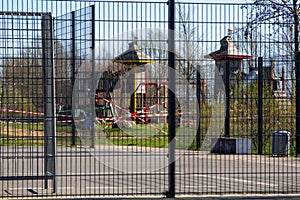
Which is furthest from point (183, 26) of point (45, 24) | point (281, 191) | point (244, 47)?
point (281, 191)

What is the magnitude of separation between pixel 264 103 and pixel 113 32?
12.0 ft

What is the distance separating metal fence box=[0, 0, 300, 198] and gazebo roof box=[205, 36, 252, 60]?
20 millimetres

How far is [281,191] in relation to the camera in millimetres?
9977

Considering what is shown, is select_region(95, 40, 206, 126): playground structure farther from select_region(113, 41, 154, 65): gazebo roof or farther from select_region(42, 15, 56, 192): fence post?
select_region(42, 15, 56, 192): fence post

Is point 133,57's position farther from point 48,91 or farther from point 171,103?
point 48,91

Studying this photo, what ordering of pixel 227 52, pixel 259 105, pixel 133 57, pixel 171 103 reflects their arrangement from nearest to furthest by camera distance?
pixel 171 103 → pixel 133 57 → pixel 227 52 → pixel 259 105

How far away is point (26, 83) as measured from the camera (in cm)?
953

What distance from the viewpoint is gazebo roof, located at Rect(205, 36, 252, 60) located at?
9.67 m

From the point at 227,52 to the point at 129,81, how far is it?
5.50ft

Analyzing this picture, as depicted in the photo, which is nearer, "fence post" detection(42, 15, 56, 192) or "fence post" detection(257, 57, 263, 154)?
"fence post" detection(42, 15, 56, 192)

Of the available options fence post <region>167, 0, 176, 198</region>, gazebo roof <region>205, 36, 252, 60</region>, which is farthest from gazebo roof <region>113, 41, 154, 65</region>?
gazebo roof <region>205, 36, 252, 60</region>

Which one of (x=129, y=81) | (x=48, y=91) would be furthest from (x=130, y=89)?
(x=48, y=91)

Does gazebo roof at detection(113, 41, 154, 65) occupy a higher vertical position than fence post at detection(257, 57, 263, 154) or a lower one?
higher

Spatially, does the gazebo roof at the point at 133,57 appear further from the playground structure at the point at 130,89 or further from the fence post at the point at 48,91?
the fence post at the point at 48,91
